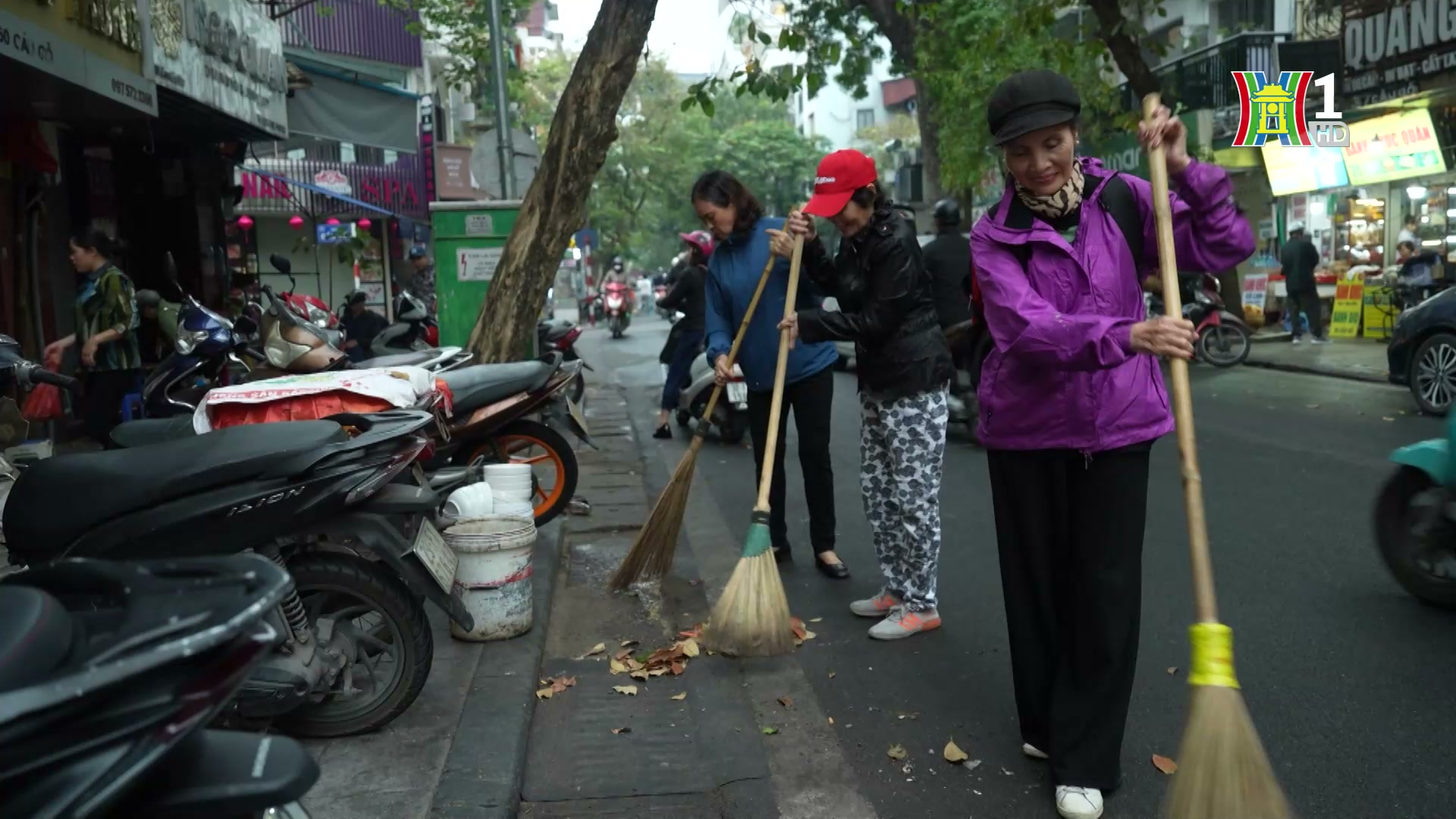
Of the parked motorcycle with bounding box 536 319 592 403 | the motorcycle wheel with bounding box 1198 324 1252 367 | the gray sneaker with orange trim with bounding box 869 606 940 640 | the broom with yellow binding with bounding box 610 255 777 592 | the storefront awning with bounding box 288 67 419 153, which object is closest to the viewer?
the gray sneaker with orange trim with bounding box 869 606 940 640

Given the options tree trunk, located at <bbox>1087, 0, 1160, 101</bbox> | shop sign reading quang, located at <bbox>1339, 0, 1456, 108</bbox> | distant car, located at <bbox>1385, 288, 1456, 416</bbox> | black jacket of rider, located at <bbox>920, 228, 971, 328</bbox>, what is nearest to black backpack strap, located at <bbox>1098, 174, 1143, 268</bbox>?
black jacket of rider, located at <bbox>920, 228, 971, 328</bbox>

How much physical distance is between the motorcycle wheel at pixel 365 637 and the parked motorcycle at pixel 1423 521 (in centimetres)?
368

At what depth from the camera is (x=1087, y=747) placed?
3.24m

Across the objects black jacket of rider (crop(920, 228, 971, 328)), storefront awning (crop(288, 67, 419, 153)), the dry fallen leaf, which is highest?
storefront awning (crop(288, 67, 419, 153))

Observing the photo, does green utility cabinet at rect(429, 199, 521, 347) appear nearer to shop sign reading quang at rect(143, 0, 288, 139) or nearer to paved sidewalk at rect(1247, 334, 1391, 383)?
shop sign reading quang at rect(143, 0, 288, 139)

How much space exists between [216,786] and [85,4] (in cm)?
714

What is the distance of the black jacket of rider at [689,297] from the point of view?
1117 cm

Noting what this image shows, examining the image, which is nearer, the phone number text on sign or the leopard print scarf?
the leopard print scarf

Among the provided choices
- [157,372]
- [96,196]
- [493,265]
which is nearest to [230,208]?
[96,196]

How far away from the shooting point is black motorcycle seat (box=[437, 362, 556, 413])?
6.11 m

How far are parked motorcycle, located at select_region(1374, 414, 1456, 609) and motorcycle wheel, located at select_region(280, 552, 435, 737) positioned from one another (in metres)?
3.68

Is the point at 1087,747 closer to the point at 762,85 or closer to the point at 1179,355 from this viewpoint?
the point at 1179,355

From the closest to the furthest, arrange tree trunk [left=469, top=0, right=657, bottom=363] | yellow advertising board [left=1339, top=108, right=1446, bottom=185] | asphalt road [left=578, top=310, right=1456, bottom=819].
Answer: asphalt road [left=578, top=310, right=1456, bottom=819], tree trunk [left=469, top=0, right=657, bottom=363], yellow advertising board [left=1339, top=108, right=1446, bottom=185]

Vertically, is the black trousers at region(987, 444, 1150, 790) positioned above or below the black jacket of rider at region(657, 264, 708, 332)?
below
